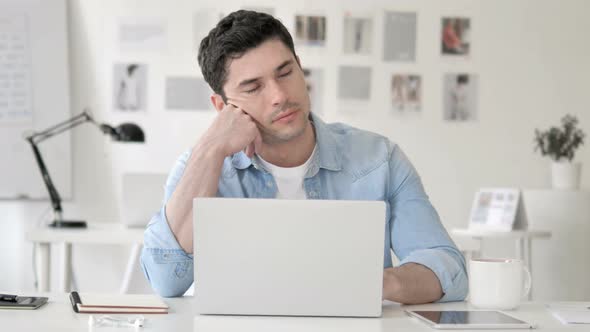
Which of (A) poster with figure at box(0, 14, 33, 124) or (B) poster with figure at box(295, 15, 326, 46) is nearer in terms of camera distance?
(A) poster with figure at box(0, 14, 33, 124)

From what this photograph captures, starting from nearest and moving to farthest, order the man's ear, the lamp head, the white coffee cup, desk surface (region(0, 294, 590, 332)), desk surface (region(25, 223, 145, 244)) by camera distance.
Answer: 1. desk surface (region(0, 294, 590, 332))
2. the white coffee cup
3. the man's ear
4. desk surface (region(25, 223, 145, 244))
5. the lamp head

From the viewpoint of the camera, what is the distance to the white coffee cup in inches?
57.0

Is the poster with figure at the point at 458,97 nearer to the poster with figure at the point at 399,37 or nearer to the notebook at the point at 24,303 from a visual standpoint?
the poster with figure at the point at 399,37

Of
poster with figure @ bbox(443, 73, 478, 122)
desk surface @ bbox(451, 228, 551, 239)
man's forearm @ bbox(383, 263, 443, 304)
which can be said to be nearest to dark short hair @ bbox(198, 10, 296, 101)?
man's forearm @ bbox(383, 263, 443, 304)

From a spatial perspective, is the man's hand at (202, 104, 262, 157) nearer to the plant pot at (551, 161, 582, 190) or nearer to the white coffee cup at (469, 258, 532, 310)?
the white coffee cup at (469, 258, 532, 310)

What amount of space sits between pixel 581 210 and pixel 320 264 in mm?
3427

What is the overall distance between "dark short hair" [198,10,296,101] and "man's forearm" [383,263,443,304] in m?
0.60

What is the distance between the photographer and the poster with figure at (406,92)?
16.3 ft

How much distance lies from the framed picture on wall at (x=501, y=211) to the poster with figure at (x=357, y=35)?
113 cm

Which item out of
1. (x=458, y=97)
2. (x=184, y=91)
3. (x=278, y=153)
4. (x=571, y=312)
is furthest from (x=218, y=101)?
(x=458, y=97)

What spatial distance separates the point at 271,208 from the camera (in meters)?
1.26

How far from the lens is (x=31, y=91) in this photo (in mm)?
4793

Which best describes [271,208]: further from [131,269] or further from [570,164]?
[570,164]

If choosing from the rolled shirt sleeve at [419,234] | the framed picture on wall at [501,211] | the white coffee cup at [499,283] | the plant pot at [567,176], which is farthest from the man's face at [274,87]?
the plant pot at [567,176]
